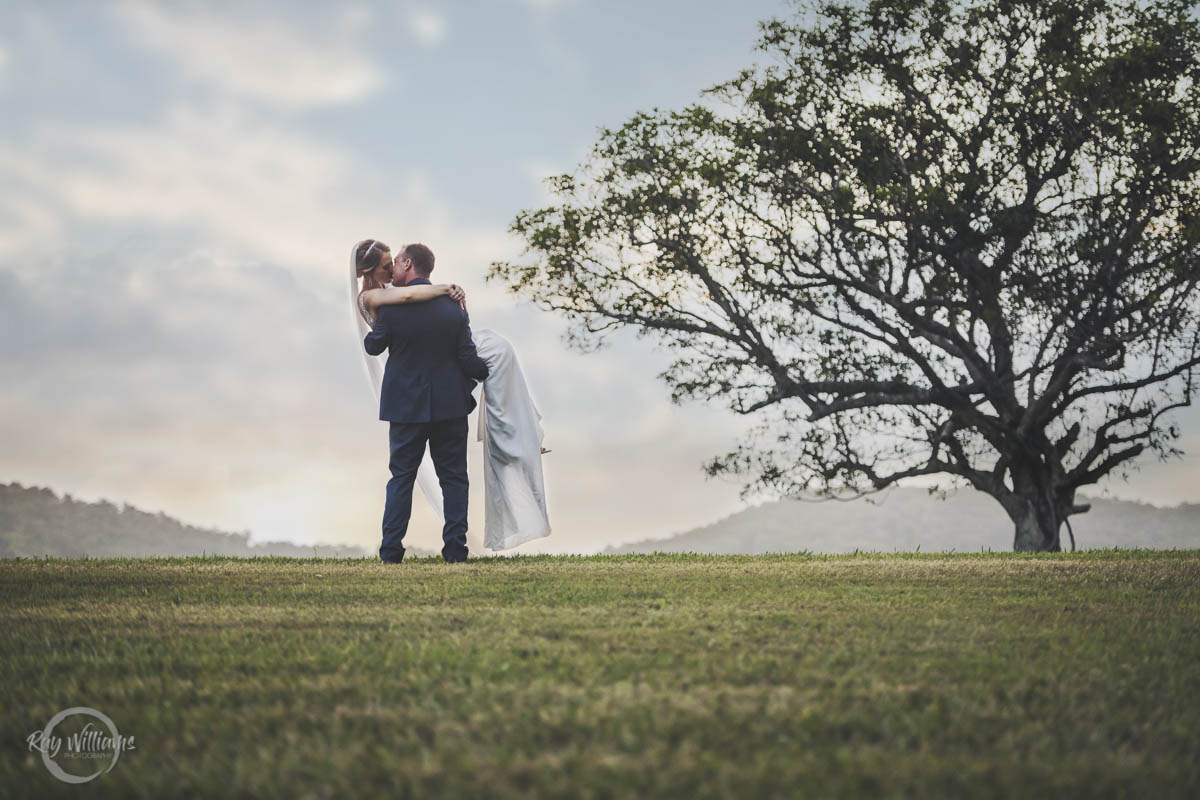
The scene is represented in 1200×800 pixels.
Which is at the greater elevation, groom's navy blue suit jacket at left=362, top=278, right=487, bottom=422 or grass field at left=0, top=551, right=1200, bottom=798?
groom's navy blue suit jacket at left=362, top=278, right=487, bottom=422

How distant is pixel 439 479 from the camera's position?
9.15 metres

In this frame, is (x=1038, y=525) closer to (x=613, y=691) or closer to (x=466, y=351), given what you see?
(x=466, y=351)

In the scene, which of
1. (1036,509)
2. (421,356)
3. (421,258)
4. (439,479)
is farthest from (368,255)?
(1036,509)

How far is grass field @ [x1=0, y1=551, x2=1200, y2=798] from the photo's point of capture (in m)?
2.45

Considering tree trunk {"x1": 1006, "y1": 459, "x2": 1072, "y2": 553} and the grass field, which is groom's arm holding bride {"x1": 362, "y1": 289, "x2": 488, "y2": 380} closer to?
the grass field

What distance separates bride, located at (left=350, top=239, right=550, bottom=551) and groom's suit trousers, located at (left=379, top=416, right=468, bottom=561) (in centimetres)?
43

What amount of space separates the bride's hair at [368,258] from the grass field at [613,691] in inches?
148

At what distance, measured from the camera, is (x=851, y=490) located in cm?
1908

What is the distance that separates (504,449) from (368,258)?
2.13 meters

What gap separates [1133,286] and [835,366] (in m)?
4.91

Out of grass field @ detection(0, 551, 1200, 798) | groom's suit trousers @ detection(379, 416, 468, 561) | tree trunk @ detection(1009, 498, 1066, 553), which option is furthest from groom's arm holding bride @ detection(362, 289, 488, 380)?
tree trunk @ detection(1009, 498, 1066, 553)

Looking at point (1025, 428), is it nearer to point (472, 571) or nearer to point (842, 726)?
point (472, 571)

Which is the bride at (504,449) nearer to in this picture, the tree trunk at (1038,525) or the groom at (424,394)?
the groom at (424,394)

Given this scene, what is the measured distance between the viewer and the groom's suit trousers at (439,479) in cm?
897
